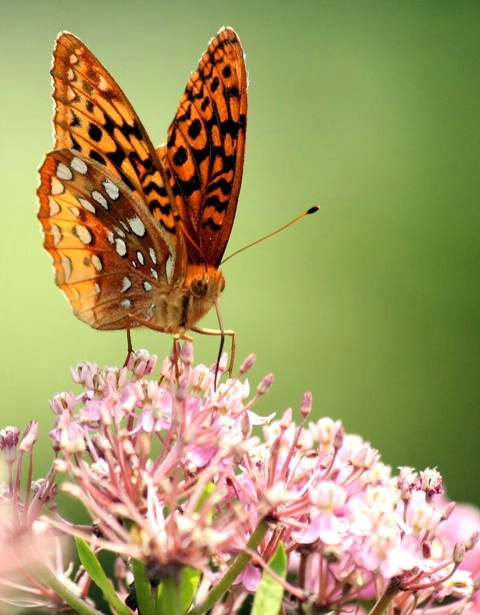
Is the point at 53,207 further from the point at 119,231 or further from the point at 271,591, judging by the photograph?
the point at 271,591

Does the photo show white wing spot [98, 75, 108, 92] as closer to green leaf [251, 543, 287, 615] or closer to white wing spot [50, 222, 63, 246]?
white wing spot [50, 222, 63, 246]

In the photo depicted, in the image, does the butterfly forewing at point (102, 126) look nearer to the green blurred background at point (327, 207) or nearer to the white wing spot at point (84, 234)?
the white wing spot at point (84, 234)

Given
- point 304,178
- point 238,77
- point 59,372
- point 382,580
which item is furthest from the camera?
point 304,178

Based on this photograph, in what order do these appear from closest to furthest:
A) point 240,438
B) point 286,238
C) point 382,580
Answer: point 240,438 → point 382,580 → point 286,238

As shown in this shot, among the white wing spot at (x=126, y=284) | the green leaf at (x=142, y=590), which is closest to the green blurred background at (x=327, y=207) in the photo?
the white wing spot at (x=126, y=284)

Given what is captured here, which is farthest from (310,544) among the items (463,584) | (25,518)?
(25,518)

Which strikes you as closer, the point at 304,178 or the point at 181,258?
the point at 181,258

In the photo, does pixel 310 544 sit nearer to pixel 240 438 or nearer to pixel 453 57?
pixel 240 438

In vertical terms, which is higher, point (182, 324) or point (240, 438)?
point (182, 324)
